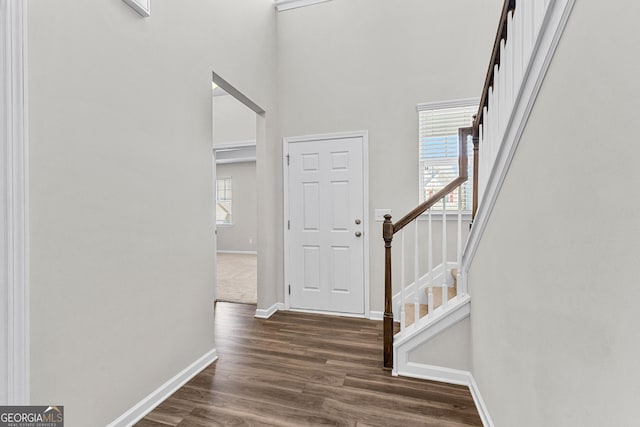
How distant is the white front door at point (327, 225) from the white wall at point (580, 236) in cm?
201

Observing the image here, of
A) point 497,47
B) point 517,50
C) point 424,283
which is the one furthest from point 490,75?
point 424,283

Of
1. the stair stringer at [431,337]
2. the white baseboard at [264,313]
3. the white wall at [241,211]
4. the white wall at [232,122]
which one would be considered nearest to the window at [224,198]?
the white wall at [241,211]

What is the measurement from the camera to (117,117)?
1572 millimetres

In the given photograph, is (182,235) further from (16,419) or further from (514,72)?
(514,72)

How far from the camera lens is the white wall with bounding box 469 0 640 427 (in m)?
0.60

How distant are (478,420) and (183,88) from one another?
2.74 meters

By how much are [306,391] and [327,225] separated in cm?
175

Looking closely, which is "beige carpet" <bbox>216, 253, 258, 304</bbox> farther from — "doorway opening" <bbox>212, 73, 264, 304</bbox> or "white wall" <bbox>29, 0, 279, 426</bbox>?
"white wall" <bbox>29, 0, 279, 426</bbox>

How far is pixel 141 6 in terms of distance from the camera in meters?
1.67

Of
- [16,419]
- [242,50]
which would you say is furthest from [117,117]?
[242,50]

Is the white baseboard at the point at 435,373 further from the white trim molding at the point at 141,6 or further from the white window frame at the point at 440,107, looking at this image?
the white trim molding at the point at 141,6

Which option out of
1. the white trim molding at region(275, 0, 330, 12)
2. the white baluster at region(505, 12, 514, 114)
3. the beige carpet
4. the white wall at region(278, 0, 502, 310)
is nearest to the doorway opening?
the beige carpet

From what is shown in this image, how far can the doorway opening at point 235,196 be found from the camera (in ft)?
13.8

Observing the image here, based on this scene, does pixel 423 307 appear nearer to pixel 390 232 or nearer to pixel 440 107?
pixel 390 232
